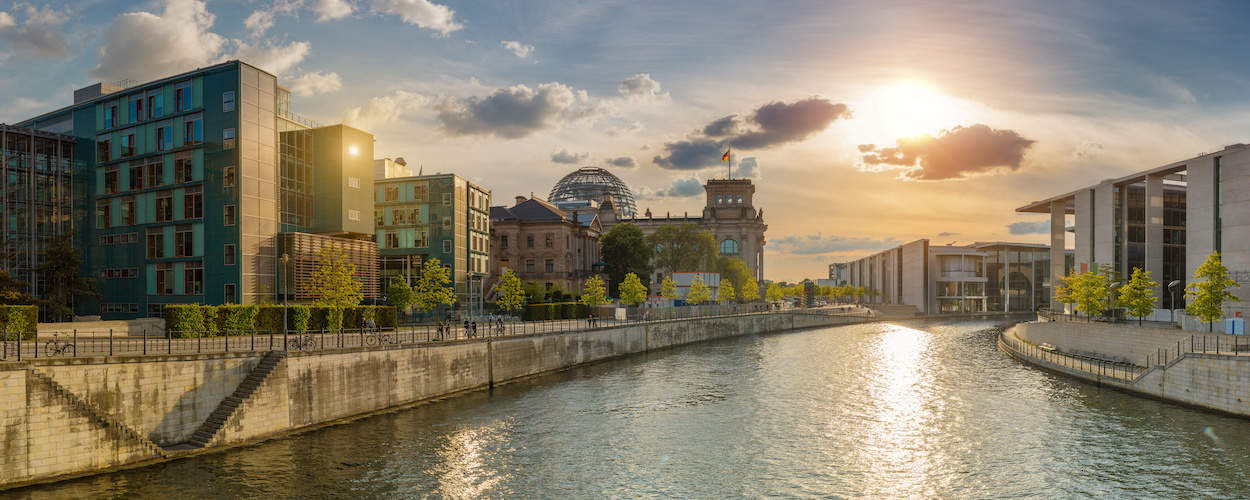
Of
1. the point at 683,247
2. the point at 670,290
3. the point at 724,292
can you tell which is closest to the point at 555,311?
the point at 670,290

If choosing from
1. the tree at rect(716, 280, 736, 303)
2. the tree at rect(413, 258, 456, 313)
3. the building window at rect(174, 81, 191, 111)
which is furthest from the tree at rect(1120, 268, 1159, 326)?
the building window at rect(174, 81, 191, 111)

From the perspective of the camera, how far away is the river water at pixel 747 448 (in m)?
24.9

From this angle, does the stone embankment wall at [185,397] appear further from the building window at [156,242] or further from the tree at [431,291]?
the building window at [156,242]

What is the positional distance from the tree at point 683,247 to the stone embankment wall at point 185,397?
8232 cm

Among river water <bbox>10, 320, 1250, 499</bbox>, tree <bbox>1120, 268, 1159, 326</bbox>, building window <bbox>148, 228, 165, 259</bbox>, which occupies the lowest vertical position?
river water <bbox>10, 320, 1250, 499</bbox>

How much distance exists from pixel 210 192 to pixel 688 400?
125 feet

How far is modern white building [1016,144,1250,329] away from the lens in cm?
5641

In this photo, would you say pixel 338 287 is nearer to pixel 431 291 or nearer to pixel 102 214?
pixel 431 291

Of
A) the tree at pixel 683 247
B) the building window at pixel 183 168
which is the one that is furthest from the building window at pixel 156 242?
the tree at pixel 683 247

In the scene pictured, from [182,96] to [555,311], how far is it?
39.2 m

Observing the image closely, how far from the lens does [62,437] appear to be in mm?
23672

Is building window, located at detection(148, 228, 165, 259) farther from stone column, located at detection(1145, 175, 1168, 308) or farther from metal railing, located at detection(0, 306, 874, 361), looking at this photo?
stone column, located at detection(1145, 175, 1168, 308)

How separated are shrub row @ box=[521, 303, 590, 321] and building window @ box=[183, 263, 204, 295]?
2958 cm

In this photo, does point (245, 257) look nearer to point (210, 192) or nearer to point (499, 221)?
point (210, 192)
